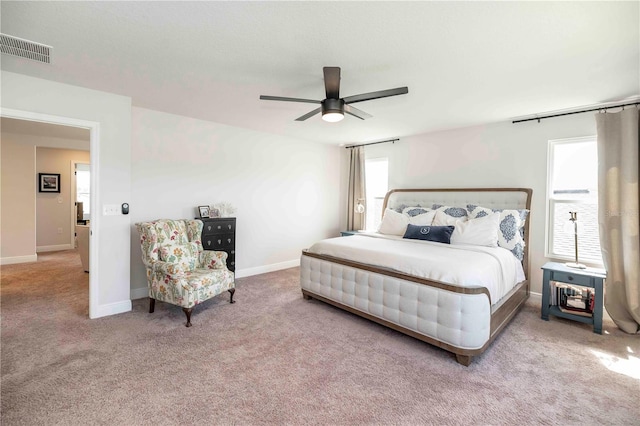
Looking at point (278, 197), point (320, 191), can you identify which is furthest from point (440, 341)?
point (320, 191)

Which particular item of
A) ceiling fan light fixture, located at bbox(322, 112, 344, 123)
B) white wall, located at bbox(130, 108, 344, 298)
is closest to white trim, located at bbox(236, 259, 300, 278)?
white wall, located at bbox(130, 108, 344, 298)

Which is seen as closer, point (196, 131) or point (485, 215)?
point (485, 215)

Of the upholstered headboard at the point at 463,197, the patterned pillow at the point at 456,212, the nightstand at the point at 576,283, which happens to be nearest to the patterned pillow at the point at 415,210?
the patterned pillow at the point at 456,212

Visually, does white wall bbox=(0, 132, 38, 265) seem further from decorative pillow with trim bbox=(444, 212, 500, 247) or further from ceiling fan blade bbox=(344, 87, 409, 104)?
decorative pillow with trim bbox=(444, 212, 500, 247)

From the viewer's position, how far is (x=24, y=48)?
223 centimetres

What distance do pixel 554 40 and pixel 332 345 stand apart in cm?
294

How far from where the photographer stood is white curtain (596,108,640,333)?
304 cm

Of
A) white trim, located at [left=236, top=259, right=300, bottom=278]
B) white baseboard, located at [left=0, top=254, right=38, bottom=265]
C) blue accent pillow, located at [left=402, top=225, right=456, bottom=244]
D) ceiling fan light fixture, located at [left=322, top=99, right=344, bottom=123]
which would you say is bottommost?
white trim, located at [left=236, top=259, right=300, bottom=278]

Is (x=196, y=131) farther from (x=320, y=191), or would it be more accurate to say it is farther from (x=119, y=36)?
(x=320, y=191)

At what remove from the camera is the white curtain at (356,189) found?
234 inches

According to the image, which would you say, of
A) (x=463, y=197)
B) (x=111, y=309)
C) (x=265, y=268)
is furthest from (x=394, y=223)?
(x=111, y=309)

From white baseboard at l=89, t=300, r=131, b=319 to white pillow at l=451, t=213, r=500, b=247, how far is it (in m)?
4.03

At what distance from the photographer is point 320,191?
605cm

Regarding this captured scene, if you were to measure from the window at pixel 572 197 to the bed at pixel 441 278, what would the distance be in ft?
1.04
